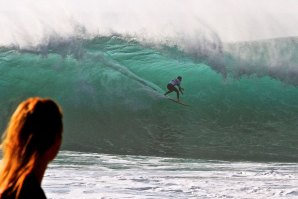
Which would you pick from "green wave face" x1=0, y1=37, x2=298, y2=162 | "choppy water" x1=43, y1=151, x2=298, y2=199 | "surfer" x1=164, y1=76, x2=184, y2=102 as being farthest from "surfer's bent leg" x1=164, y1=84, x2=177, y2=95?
"choppy water" x1=43, y1=151, x2=298, y2=199

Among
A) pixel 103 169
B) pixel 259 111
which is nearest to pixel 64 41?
pixel 259 111

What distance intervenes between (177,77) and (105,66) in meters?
2.21

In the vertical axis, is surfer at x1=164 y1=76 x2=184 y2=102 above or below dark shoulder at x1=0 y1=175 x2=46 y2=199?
below

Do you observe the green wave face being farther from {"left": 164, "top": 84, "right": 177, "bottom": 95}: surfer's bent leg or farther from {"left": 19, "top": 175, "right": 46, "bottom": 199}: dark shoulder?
{"left": 19, "top": 175, "right": 46, "bottom": 199}: dark shoulder

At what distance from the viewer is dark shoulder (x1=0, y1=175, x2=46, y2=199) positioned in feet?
3.32

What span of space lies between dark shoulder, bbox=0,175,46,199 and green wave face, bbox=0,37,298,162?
984 cm

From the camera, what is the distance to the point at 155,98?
14.6 meters

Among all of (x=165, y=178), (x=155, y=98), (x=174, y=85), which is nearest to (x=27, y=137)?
(x=165, y=178)

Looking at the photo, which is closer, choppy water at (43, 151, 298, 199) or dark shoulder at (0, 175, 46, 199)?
dark shoulder at (0, 175, 46, 199)

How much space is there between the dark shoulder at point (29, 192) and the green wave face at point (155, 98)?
9843 mm

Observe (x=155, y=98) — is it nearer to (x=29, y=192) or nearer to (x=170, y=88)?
(x=170, y=88)

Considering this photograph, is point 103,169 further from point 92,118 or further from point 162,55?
point 162,55

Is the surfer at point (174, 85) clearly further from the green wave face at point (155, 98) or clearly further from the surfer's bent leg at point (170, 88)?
the green wave face at point (155, 98)

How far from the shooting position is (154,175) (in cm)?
765
